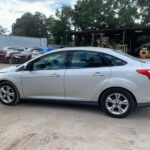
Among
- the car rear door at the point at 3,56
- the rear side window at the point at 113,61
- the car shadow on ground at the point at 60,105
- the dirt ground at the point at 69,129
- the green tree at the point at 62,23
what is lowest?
the dirt ground at the point at 69,129

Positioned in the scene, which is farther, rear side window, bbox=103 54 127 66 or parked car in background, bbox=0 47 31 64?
parked car in background, bbox=0 47 31 64

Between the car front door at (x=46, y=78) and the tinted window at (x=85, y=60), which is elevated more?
the tinted window at (x=85, y=60)

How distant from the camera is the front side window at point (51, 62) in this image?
613 cm

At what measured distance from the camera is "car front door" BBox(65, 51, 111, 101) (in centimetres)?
567

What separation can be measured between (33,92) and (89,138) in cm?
236

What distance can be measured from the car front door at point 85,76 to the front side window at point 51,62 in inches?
9.5

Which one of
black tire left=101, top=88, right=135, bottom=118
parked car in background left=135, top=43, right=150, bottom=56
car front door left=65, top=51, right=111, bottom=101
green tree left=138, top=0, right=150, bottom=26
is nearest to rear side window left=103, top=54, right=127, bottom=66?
car front door left=65, top=51, right=111, bottom=101

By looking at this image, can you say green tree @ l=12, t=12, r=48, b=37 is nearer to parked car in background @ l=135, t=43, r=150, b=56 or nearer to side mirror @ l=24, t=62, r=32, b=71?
parked car in background @ l=135, t=43, r=150, b=56

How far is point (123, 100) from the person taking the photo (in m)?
5.57

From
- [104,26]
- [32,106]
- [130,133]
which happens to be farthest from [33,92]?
[104,26]

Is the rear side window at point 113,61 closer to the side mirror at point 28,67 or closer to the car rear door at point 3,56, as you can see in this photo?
the side mirror at point 28,67

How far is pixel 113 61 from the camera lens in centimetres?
570

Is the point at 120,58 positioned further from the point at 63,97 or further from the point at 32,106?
the point at 32,106

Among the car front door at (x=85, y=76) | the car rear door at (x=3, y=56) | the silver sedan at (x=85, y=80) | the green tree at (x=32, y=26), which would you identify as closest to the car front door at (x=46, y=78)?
the silver sedan at (x=85, y=80)
